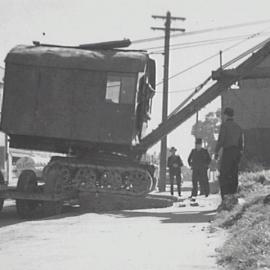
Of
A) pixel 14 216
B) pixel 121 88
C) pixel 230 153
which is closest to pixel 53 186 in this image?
pixel 14 216

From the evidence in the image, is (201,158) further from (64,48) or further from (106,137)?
(64,48)

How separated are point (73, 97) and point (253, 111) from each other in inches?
675

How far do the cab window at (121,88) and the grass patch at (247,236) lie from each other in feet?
18.7

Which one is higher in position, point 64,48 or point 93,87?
point 64,48

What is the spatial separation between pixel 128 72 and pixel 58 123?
2271mm

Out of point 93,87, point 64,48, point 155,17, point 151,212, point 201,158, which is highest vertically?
point 155,17

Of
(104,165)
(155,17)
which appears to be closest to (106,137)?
(104,165)

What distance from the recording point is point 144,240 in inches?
325

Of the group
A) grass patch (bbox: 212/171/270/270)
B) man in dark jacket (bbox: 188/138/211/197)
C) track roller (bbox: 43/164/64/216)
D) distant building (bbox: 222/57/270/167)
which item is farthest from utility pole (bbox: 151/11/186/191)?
grass patch (bbox: 212/171/270/270)

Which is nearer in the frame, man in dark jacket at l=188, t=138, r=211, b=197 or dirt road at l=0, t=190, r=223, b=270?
dirt road at l=0, t=190, r=223, b=270

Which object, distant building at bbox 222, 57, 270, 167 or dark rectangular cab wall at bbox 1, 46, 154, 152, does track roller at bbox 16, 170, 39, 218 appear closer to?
dark rectangular cab wall at bbox 1, 46, 154, 152

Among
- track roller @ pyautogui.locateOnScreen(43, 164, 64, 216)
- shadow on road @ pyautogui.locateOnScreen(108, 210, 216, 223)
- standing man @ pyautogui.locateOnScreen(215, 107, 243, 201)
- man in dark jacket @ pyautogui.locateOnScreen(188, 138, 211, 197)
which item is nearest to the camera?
shadow on road @ pyautogui.locateOnScreen(108, 210, 216, 223)

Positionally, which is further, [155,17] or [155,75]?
[155,17]

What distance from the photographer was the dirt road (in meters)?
6.61
